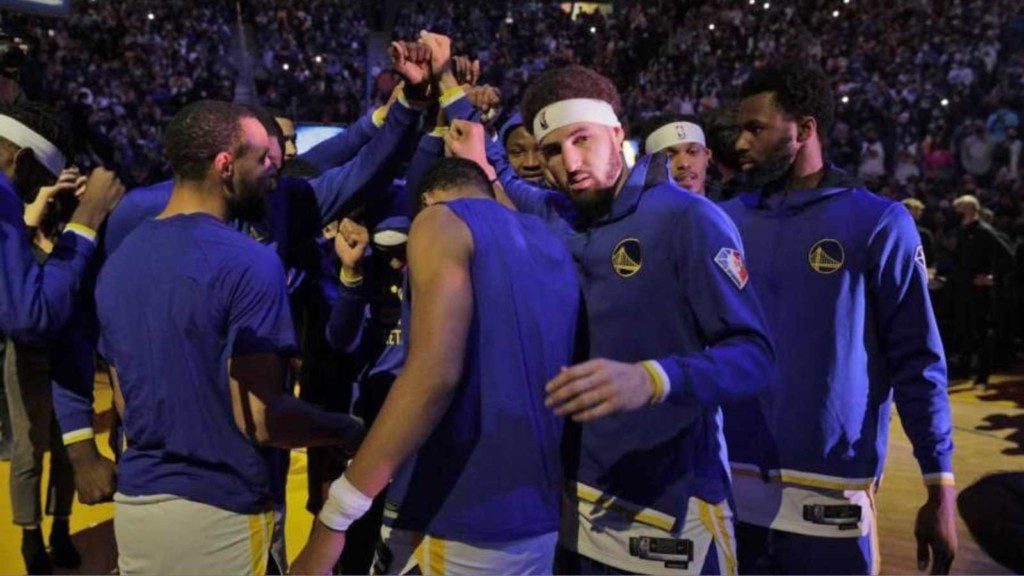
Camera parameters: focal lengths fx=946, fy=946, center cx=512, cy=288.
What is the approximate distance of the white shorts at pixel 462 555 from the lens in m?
1.98

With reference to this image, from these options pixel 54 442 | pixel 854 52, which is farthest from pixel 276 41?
pixel 54 442

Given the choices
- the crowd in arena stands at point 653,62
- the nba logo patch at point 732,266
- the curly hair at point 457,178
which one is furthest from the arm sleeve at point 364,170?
the crowd in arena stands at point 653,62

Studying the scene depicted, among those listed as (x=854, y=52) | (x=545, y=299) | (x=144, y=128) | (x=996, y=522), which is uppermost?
(x=854, y=52)

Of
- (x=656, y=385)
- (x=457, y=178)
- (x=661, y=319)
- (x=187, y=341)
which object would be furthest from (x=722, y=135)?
(x=187, y=341)

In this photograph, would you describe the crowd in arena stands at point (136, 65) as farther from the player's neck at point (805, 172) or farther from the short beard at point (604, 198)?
the short beard at point (604, 198)

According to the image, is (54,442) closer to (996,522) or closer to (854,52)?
(996,522)

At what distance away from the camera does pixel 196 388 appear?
2.25 meters

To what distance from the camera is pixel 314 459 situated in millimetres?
4273

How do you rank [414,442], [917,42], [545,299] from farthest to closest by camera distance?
[917,42] → [545,299] → [414,442]

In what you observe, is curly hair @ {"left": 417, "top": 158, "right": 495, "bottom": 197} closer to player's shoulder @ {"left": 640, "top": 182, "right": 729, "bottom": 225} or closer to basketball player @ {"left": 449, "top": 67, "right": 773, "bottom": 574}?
basketball player @ {"left": 449, "top": 67, "right": 773, "bottom": 574}

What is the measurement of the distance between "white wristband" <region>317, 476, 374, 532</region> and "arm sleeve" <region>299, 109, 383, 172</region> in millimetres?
2429

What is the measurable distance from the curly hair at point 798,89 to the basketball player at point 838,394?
0.80 ft

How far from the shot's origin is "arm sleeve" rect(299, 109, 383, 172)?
4121 mm

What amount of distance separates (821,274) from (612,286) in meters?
0.74
